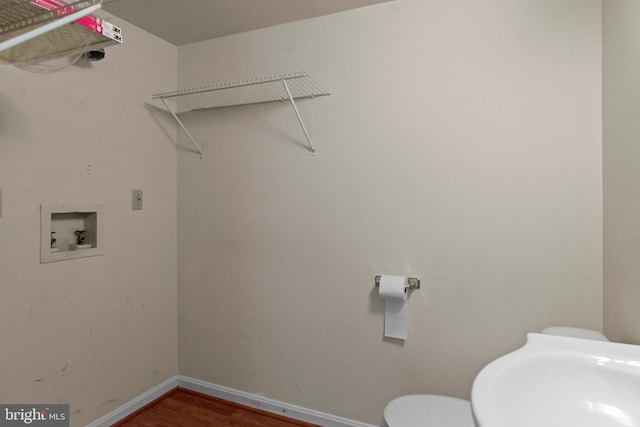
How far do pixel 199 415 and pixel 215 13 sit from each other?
227 cm

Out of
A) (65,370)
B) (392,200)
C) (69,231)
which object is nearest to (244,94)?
(392,200)

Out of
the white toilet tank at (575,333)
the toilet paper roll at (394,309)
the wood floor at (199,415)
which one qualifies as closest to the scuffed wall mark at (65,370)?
the wood floor at (199,415)

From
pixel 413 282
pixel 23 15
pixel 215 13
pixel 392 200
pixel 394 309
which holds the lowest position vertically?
pixel 394 309

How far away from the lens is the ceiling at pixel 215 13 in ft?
5.90

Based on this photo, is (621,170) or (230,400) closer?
(621,170)

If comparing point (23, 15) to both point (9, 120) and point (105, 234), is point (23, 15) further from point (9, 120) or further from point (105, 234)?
point (105, 234)

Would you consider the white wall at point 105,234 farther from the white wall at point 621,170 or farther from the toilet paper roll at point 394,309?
the white wall at point 621,170

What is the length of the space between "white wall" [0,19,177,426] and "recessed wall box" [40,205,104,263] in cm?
3

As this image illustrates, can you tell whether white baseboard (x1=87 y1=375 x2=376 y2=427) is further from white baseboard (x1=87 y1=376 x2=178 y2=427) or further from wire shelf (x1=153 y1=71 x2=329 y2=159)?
wire shelf (x1=153 y1=71 x2=329 y2=159)

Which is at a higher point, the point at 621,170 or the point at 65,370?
the point at 621,170

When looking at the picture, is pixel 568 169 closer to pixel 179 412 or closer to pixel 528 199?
pixel 528 199

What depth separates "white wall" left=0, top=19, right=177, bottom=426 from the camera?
1.53 m

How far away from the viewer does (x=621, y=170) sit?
4.15 feet

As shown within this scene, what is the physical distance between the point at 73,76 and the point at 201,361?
1.79 m
